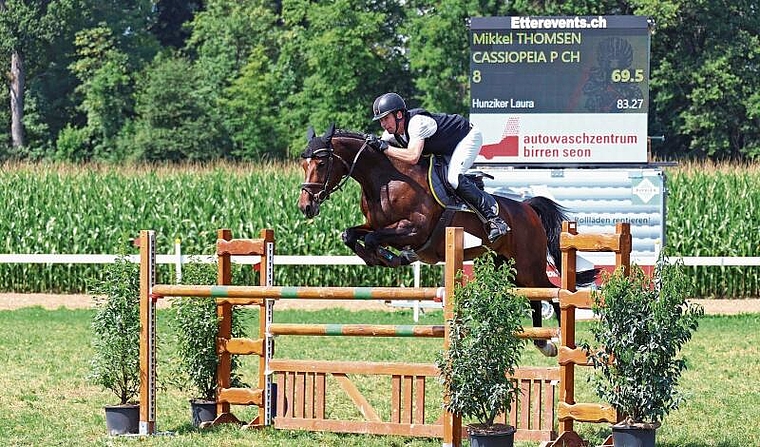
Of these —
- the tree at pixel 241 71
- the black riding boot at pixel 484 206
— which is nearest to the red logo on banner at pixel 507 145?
the black riding boot at pixel 484 206

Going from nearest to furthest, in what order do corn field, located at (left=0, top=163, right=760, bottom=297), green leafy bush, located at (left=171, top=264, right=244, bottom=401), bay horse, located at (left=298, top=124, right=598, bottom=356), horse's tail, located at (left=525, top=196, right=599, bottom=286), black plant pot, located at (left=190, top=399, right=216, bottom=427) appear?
green leafy bush, located at (left=171, top=264, right=244, bottom=401)
black plant pot, located at (left=190, top=399, right=216, bottom=427)
bay horse, located at (left=298, top=124, right=598, bottom=356)
horse's tail, located at (left=525, top=196, right=599, bottom=286)
corn field, located at (left=0, top=163, right=760, bottom=297)

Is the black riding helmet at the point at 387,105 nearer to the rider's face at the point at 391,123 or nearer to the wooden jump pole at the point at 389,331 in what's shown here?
the rider's face at the point at 391,123

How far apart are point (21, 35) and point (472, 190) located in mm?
41844

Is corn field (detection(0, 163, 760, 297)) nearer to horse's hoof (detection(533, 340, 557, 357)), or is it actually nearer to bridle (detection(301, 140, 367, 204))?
horse's hoof (detection(533, 340, 557, 357))

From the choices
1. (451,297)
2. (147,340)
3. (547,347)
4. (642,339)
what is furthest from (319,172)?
(642,339)

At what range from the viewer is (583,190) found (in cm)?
1891

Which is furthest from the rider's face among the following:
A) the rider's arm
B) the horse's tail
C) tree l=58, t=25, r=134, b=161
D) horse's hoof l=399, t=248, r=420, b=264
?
tree l=58, t=25, r=134, b=161

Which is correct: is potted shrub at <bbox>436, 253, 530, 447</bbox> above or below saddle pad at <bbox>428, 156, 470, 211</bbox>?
below

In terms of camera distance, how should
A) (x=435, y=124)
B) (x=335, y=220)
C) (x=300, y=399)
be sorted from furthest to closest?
(x=335, y=220), (x=435, y=124), (x=300, y=399)

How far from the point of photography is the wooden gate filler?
8.27m

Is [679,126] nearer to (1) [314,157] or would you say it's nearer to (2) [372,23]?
(2) [372,23]

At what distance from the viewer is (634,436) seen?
781cm

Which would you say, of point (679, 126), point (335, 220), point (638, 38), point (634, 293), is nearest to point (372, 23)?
point (679, 126)

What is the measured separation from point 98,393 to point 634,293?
5.77 metres
